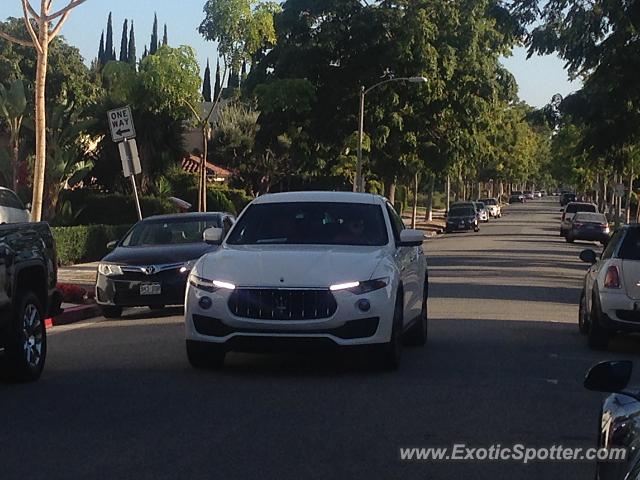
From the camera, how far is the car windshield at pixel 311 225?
38.4ft

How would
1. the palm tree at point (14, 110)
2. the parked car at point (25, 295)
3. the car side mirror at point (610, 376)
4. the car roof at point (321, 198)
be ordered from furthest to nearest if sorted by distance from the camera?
1. the palm tree at point (14, 110)
2. the car roof at point (321, 198)
3. the parked car at point (25, 295)
4. the car side mirror at point (610, 376)

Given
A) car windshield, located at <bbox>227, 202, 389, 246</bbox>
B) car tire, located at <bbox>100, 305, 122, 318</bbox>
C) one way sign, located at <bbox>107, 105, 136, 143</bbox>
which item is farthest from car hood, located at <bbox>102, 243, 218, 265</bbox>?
car windshield, located at <bbox>227, 202, 389, 246</bbox>

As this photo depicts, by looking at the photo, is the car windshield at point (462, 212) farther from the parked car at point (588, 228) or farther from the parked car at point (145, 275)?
the parked car at point (145, 275)

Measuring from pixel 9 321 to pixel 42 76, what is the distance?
11703 mm

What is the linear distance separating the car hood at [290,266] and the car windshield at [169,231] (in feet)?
23.6

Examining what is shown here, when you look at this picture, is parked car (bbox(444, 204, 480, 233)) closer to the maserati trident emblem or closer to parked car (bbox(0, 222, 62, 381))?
the maserati trident emblem

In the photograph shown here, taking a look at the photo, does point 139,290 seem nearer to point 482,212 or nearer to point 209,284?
point 209,284

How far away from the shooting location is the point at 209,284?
1053 centimetres

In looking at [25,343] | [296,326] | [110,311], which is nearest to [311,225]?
[296,326]

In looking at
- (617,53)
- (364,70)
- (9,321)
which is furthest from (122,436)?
(364,70)

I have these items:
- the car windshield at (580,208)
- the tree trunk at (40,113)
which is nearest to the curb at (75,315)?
the tree trunk at (40,113)

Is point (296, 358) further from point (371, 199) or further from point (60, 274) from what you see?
point (60, 274)

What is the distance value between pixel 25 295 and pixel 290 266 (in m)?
2.43

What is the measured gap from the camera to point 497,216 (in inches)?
3792
